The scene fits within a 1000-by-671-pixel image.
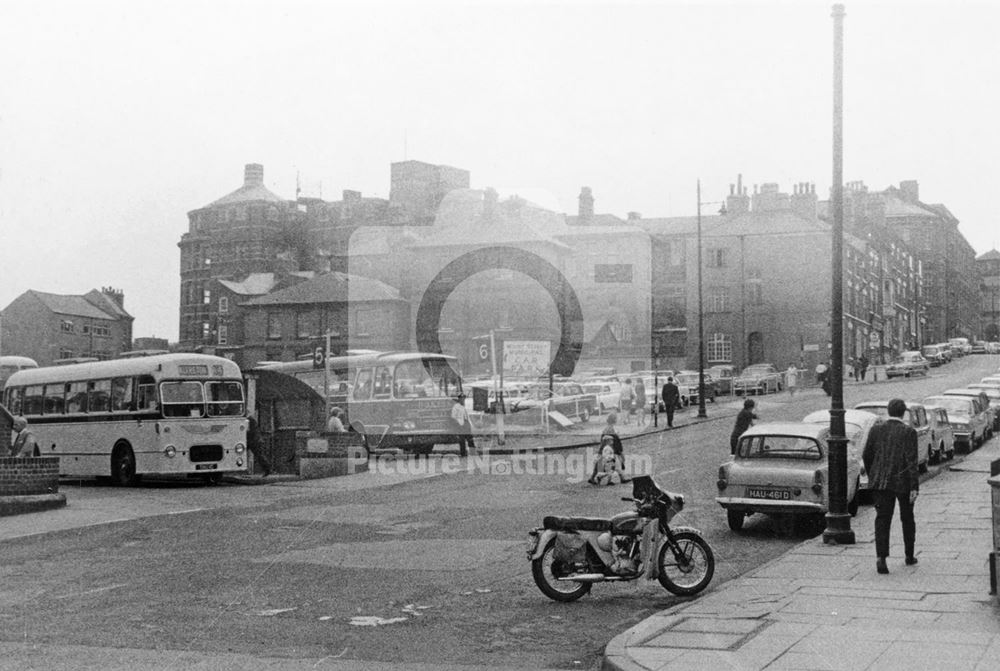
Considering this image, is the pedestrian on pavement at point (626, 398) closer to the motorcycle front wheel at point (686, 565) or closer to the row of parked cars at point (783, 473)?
the row of parked cars at point (783, 473)

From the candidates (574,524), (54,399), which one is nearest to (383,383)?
(54,399)

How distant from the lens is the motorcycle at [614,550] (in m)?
9.85

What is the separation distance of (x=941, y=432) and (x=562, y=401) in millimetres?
17157

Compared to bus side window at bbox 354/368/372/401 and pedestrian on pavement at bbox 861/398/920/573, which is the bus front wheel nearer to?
bus side window at bbox 354/368/372/401

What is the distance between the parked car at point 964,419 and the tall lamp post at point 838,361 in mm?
14538

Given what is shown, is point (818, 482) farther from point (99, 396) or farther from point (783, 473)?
point (99, 396)

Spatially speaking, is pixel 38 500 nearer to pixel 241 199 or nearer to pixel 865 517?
pixel 865 517

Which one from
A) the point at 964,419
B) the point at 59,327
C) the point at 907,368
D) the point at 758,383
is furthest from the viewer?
the point at 59,327

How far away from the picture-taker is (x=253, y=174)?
10075 centimetres

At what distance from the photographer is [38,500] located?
18031 millimetres

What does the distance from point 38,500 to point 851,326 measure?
204 ft

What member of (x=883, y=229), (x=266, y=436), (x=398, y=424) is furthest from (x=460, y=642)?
(x=883, y=229)

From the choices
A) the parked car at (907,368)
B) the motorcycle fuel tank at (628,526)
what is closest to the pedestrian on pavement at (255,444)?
the motorcycle fuel tank at (628,526)

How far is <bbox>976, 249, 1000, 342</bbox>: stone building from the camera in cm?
15175
